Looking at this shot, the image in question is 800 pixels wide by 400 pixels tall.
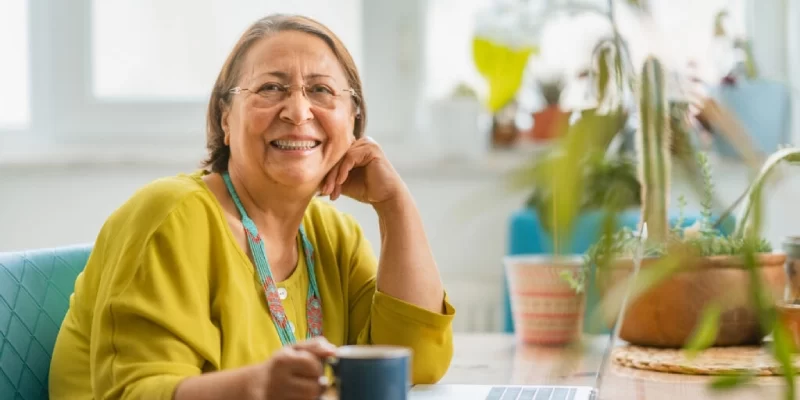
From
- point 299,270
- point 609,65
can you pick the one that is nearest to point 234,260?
point 299,270

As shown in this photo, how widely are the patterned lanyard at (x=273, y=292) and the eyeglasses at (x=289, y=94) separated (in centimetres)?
13

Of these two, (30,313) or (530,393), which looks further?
(30,313)

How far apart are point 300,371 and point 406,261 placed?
568 mm

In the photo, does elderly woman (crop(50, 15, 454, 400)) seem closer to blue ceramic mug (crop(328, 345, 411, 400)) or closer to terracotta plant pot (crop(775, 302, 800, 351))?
blue ceramic mug (crop(328, 345, 411, 400))

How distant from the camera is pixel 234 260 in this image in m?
1.32

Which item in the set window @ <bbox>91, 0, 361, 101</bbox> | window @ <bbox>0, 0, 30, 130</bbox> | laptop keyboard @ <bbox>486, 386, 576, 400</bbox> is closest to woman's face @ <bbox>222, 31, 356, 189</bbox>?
laptop keyboard @ <bbox>486, 386, 576, 400</bbox>

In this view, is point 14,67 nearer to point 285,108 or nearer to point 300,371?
point 285,108

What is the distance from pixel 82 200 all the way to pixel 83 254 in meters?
1.66

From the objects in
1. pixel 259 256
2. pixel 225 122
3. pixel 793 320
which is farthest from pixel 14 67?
pixel 793 320

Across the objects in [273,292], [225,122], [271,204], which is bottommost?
[273,292]

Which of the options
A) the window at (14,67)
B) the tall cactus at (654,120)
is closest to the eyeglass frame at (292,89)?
Answer: the tall cactus at (654,120)

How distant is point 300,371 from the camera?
0.92m

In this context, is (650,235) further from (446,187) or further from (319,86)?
(446,187)

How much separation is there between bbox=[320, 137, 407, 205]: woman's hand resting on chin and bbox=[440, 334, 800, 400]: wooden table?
0.29m
